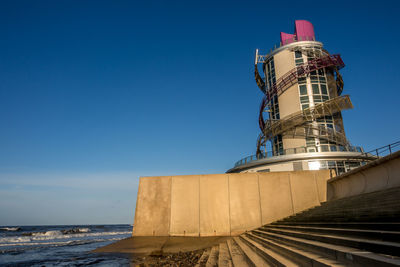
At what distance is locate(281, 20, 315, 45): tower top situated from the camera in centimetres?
3566

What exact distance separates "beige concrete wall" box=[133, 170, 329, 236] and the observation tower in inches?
356

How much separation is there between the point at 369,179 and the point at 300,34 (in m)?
28.7

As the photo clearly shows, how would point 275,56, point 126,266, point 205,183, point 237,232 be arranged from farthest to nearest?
point 275,56 < point 205,183 < point 237,232 < point 126,266

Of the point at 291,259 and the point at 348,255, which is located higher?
the point at 348,255

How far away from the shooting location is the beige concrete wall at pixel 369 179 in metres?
11.7

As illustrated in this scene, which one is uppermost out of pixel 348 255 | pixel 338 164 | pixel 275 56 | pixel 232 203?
pixel 275 56

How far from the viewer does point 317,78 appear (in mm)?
31688

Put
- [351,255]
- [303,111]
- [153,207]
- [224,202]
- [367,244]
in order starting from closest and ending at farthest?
[351,255], [367,244], [224,202], [153,207], [303,111]

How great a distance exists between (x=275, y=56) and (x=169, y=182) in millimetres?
26312

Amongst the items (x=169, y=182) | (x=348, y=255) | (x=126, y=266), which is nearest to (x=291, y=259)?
(x=348, y=255)

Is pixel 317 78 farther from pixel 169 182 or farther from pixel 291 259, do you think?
pixel 291 259

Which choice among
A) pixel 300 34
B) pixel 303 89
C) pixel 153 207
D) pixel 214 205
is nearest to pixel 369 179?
pixel 214 205

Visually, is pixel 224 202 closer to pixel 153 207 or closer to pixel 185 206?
pixel 185 206

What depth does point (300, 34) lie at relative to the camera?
35.8m
